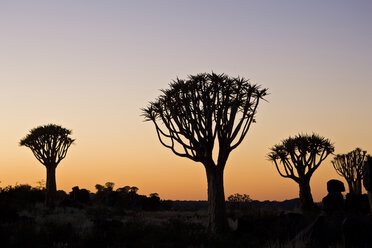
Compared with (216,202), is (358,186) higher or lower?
higher

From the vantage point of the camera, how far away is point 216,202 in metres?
15.1

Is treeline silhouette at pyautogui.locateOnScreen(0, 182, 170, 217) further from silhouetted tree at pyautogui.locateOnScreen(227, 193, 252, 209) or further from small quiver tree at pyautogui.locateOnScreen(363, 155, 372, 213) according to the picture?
small quiver tree at pyautogui.locateOnScreen(363, 155, 372, 213)

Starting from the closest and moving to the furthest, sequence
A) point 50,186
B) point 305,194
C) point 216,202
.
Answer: point 216,202
point 305,194
point 50,186

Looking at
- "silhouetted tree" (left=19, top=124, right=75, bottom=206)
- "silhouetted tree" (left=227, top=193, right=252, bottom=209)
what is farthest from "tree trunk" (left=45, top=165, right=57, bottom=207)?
"silhouetted tree" (left=227, top=193, right=252, bottom=209)

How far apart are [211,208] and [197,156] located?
2091 mm

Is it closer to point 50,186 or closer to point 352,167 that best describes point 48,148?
point 50,186

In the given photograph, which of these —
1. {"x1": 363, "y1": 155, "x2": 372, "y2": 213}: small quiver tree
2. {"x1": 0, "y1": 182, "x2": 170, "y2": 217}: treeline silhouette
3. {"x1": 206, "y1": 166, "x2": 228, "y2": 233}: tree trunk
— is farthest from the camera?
{"x1": 0, "y1": 182, "x2": 170, "y2": 217}: treeline silhouette

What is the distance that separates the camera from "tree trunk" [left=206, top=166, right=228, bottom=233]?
1484 centimetres

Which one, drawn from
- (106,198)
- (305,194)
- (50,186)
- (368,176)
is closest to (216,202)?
(368,176)

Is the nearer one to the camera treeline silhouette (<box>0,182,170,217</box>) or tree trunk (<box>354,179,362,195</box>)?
treeline silhouette (<box>0,182,170,217</box>)

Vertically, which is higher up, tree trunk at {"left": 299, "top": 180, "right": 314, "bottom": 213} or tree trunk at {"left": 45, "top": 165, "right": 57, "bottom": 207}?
tree trunk at {"left": 45, "top": 165, "right": 57, "bottom": 207}

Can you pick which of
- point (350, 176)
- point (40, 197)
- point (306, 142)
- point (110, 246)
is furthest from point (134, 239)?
point (350, 176)

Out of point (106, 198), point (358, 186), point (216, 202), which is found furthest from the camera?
point (106, 198)

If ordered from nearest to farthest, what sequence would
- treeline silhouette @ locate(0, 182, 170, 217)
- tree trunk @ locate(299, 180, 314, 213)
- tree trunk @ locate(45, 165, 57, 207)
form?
1. tree trunk @ locate(299, 180, 314, 213)
2. tree trunk @ locate(45, 165, 57, 207)
3. treeline silhouette @ locate(0, 182, 170, 217)
